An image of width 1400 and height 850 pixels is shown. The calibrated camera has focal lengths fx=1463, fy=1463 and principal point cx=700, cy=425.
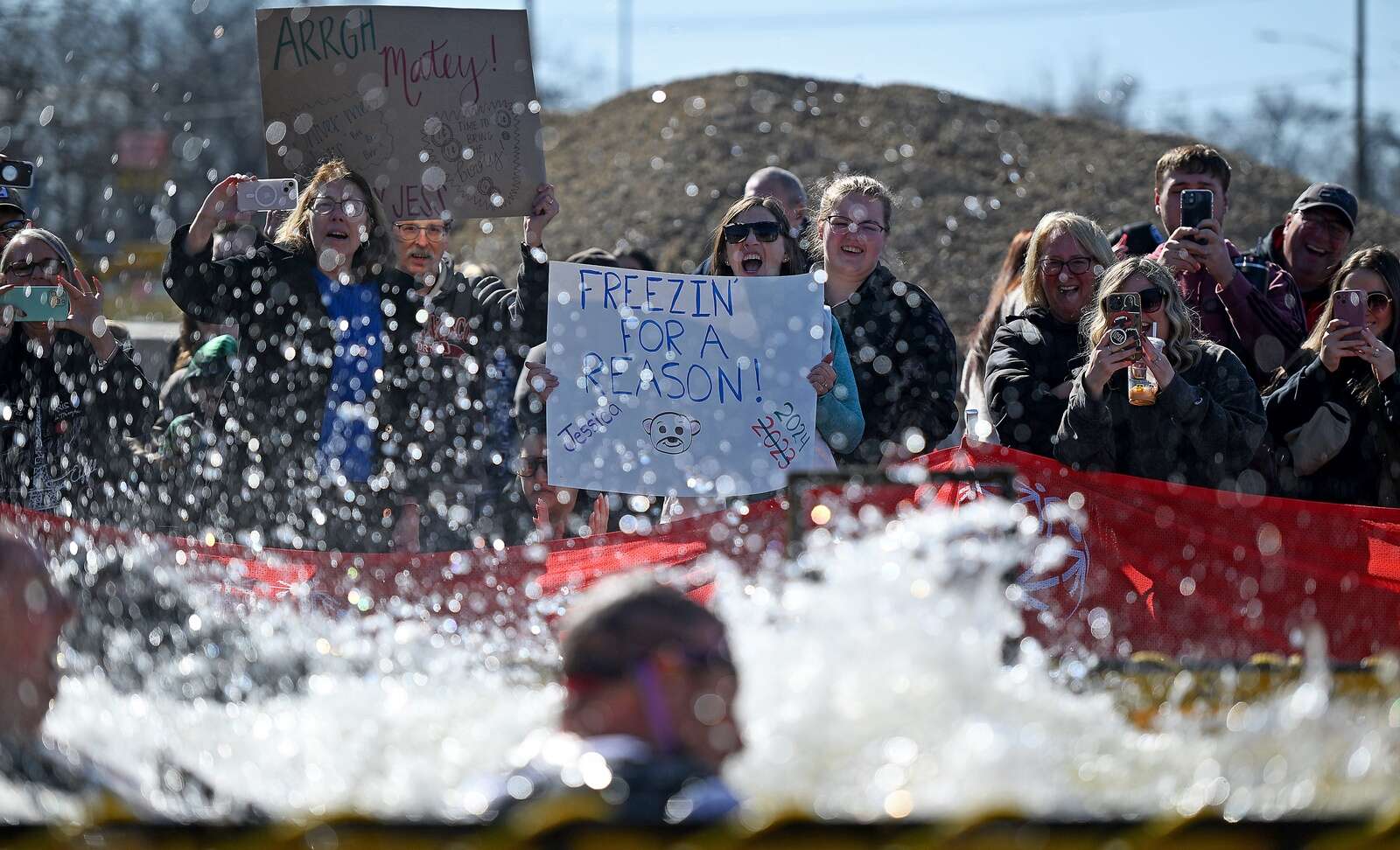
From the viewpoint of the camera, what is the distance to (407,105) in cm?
673

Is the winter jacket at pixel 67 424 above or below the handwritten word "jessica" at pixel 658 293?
below

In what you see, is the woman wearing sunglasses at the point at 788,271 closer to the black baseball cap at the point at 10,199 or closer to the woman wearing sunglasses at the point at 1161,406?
the woman wearing sunglasses at the point at 1161,406

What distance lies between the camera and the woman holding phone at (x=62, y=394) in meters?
6.02

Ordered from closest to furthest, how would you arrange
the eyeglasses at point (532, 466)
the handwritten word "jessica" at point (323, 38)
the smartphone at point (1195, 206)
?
the eyeglasses at point (532, 466), the smartphone at point (1195, 206), the handwritten word "jessica" at point (323, 38)

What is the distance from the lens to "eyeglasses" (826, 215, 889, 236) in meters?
6.06

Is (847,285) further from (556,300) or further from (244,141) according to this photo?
(244,141)

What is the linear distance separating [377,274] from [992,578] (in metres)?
3.33

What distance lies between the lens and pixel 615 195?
20.2 meters

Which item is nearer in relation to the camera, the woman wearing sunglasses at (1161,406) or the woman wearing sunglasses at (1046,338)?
the woman wearing sunglasses at (1161,406)

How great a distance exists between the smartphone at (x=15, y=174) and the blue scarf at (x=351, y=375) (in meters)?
2.06

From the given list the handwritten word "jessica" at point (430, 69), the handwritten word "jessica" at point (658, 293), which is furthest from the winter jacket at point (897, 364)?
the handwritten word "jessica" at point (430, 69)

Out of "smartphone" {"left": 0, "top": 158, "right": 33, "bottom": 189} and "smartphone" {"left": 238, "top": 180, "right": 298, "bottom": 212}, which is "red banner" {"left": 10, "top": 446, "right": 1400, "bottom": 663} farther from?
"smartphone" {"left": 0, "top": 158, "right": 33, "bottom": 189}

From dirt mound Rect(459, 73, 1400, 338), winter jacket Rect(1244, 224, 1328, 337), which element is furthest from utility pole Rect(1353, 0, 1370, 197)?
winter jacket Rect(1244, 224, 1328, 337)

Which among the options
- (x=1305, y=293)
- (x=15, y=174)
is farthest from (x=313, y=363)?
(x=1305, y=293)
